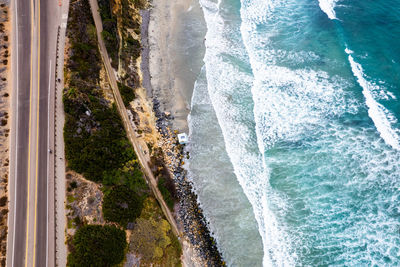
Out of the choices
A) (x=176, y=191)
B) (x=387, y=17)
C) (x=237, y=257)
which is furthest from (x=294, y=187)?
(x=387, y=17)

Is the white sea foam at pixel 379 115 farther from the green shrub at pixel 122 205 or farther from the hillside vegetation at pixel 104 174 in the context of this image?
the green shrub at pixel 122 205

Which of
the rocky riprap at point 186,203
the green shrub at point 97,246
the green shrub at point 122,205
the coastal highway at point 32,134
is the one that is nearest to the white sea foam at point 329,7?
the rocky riprap at point 186,203

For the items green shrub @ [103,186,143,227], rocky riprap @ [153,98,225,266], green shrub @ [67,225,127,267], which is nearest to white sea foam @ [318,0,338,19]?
rocky riprap @ [153,98,225,266]

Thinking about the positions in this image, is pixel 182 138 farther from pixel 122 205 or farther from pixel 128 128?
pixel 122 205

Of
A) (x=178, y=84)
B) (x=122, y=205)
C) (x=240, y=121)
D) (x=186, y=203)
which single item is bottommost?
(x=186, y=203)

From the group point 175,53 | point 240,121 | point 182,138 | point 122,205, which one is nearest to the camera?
point 122,205

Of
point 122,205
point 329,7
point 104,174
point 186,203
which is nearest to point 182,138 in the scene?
point 186,203

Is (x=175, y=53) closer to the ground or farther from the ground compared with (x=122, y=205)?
farther from the ground
